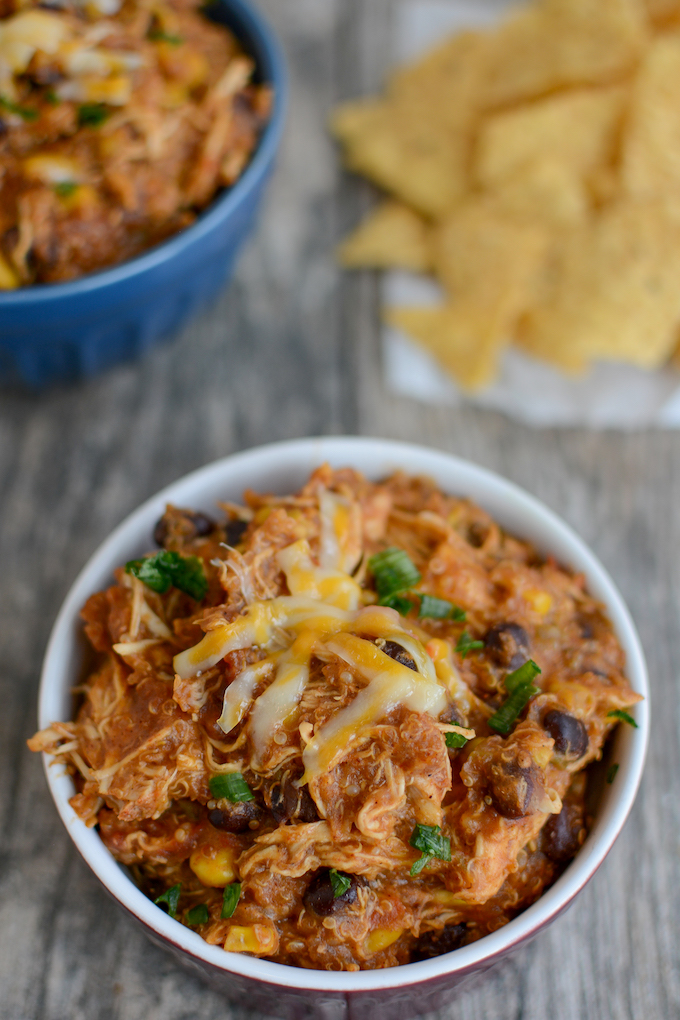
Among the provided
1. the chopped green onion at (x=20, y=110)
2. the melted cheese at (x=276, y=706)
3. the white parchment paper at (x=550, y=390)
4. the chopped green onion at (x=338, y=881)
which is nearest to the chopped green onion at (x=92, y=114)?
the chopped green onion at (x=20, y=110)

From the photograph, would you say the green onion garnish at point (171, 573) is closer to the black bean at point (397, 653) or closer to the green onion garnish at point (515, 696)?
the black bean at point (397, 653)

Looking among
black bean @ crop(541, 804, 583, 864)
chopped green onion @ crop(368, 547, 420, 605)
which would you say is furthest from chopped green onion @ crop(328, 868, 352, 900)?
chopped green onion @ crop(368, 547, 420, 605)

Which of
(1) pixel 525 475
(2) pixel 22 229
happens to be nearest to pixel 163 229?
(2) pixel 22 229

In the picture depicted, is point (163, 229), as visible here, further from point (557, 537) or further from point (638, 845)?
point (638, 845)

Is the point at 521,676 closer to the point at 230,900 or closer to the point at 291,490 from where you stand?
the point at 230,900

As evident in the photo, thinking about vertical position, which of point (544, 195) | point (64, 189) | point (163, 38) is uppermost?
point (163, 38)

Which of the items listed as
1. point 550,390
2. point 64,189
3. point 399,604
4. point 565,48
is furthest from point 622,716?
point 565,48
